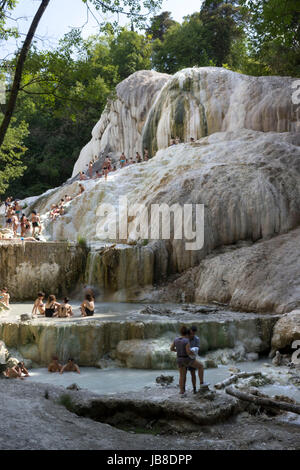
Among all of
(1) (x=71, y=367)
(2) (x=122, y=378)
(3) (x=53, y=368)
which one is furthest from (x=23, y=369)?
(2) (x=122, y=378)

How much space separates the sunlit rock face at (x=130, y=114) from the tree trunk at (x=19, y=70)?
21.1m

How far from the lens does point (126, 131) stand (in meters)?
29.2

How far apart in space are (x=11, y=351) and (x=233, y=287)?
598cm

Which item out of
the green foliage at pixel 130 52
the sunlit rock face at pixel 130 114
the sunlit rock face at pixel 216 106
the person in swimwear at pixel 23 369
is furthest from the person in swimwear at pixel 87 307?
the green foliage at pixel 130 52

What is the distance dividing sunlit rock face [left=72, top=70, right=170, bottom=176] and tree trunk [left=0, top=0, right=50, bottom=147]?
69.2ft

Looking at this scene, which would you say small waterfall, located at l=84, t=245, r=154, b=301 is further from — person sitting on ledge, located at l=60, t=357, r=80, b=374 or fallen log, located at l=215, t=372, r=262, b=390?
fallen log, located at l=215, t=372, r=262, b=390

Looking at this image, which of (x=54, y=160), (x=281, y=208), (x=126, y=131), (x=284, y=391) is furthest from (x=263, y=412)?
(x=54, y=160)

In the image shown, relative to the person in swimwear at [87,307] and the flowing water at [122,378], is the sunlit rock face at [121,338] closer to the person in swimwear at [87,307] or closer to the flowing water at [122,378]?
the flowing water at [122,378]

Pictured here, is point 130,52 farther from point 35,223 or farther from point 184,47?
point 35,223

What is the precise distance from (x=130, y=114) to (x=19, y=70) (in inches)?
905

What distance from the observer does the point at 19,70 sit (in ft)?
21.5

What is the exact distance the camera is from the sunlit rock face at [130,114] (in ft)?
93.0

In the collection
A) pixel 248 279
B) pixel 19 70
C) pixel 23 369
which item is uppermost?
pixel 19 70

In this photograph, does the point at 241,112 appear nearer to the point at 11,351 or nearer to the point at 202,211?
the point at 202,211
